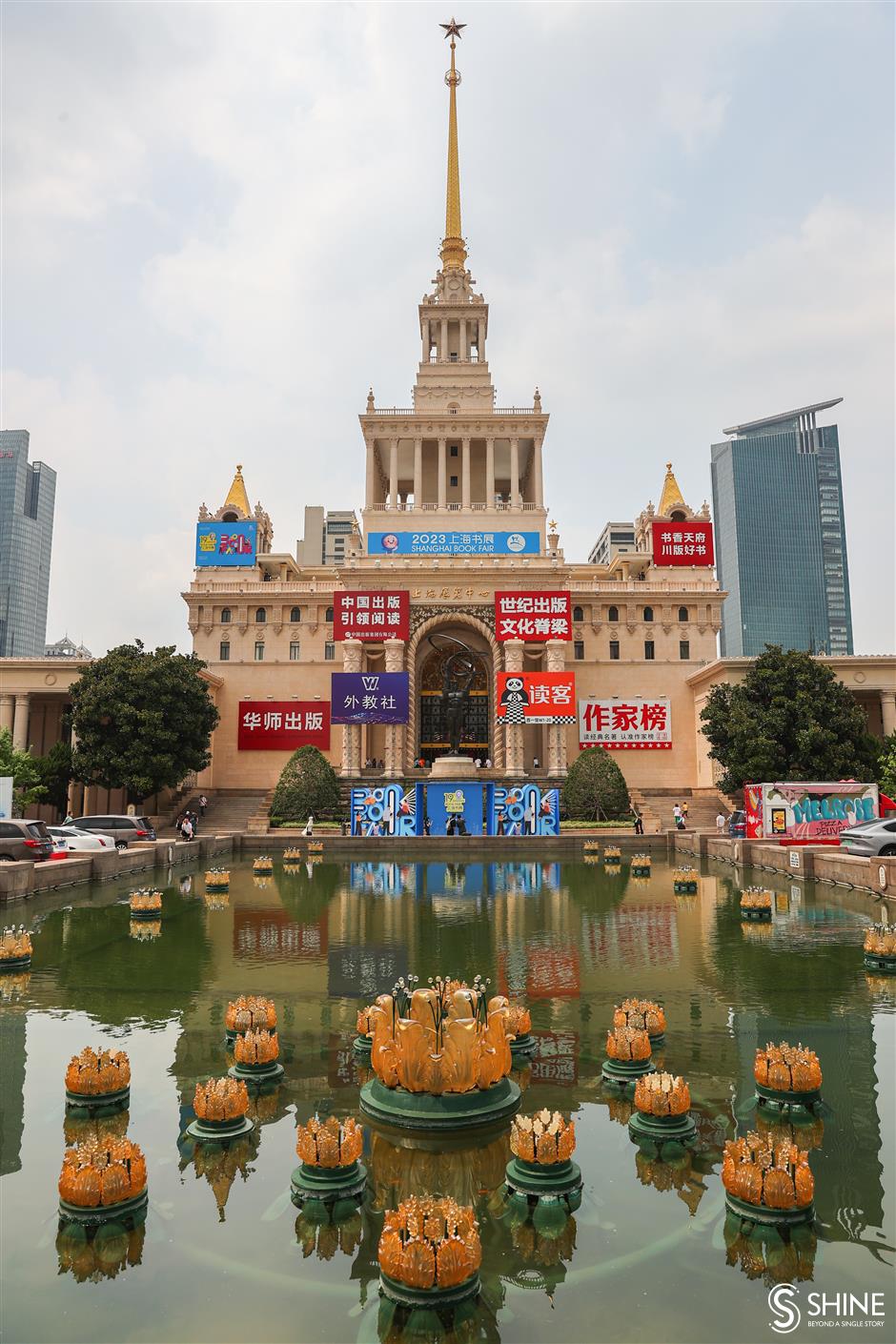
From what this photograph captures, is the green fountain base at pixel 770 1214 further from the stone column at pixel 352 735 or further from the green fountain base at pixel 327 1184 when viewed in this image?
the stone column at pixel 352 735

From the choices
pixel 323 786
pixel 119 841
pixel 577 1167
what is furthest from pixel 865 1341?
pixel 323 786

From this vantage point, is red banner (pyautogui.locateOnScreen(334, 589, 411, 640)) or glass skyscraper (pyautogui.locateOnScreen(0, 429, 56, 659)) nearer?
red banner (pyautogui.locateOnScreen(334, 589, 411, 640))

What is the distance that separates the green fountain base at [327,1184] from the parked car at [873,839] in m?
17.2

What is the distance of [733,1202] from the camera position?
16.2ft

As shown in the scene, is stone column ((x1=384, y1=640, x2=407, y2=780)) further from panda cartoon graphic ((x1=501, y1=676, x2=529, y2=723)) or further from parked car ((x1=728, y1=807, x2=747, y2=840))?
parked car ((x1=728, y1=807, x2=747, y2=840))

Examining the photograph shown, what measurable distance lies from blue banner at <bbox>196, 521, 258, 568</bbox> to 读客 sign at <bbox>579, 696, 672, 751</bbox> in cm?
2273

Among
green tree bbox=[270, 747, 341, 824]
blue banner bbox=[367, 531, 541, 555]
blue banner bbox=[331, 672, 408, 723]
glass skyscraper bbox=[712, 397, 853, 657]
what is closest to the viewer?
green tree bbox=[270, 747, 341, 824]

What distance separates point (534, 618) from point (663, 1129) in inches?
1618

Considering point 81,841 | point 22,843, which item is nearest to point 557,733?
point 81,841

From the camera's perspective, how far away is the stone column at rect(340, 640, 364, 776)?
4581 centimetres

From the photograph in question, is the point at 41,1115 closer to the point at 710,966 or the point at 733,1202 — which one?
the point at 733,1202

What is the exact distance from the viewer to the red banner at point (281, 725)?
50750mm

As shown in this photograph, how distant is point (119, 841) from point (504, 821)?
14.6 metres

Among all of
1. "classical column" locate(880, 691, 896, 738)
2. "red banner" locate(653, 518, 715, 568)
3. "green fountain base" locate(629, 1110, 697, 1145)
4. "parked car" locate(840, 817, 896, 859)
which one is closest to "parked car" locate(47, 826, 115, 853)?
"parked car" locate(840, 817, 896, 859)
